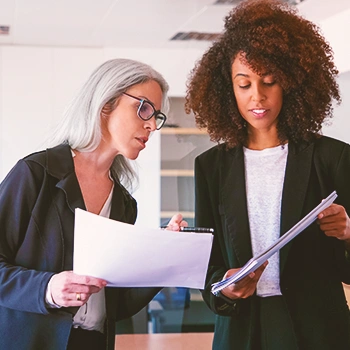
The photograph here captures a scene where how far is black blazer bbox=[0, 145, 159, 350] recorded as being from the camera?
1.68 m

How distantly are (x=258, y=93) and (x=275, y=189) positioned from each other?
265 mm

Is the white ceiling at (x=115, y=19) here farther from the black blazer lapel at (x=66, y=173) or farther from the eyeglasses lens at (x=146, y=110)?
the black blazer lapel at (x=66, y=173)

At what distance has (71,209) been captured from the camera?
177cm

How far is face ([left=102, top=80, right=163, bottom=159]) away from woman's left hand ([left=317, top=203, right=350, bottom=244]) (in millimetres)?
508

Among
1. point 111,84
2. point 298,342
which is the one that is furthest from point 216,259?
point 111,84

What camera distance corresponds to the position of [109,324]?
1.83 metres

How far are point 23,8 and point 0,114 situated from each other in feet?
2.60

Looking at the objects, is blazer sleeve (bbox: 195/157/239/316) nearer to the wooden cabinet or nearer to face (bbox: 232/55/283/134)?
face (bbox: 232/55/283/134)

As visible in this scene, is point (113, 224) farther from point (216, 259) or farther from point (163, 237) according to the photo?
point (216, 259)

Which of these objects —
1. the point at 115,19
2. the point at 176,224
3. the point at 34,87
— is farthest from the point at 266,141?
the point at 34,87

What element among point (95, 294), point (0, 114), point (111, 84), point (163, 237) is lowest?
point (95, 294)

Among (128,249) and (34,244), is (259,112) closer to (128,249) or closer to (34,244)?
(128,249)

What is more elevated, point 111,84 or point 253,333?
point 111,84

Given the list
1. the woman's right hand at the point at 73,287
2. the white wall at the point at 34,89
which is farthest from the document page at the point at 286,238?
the white wall at the point at 34,89
